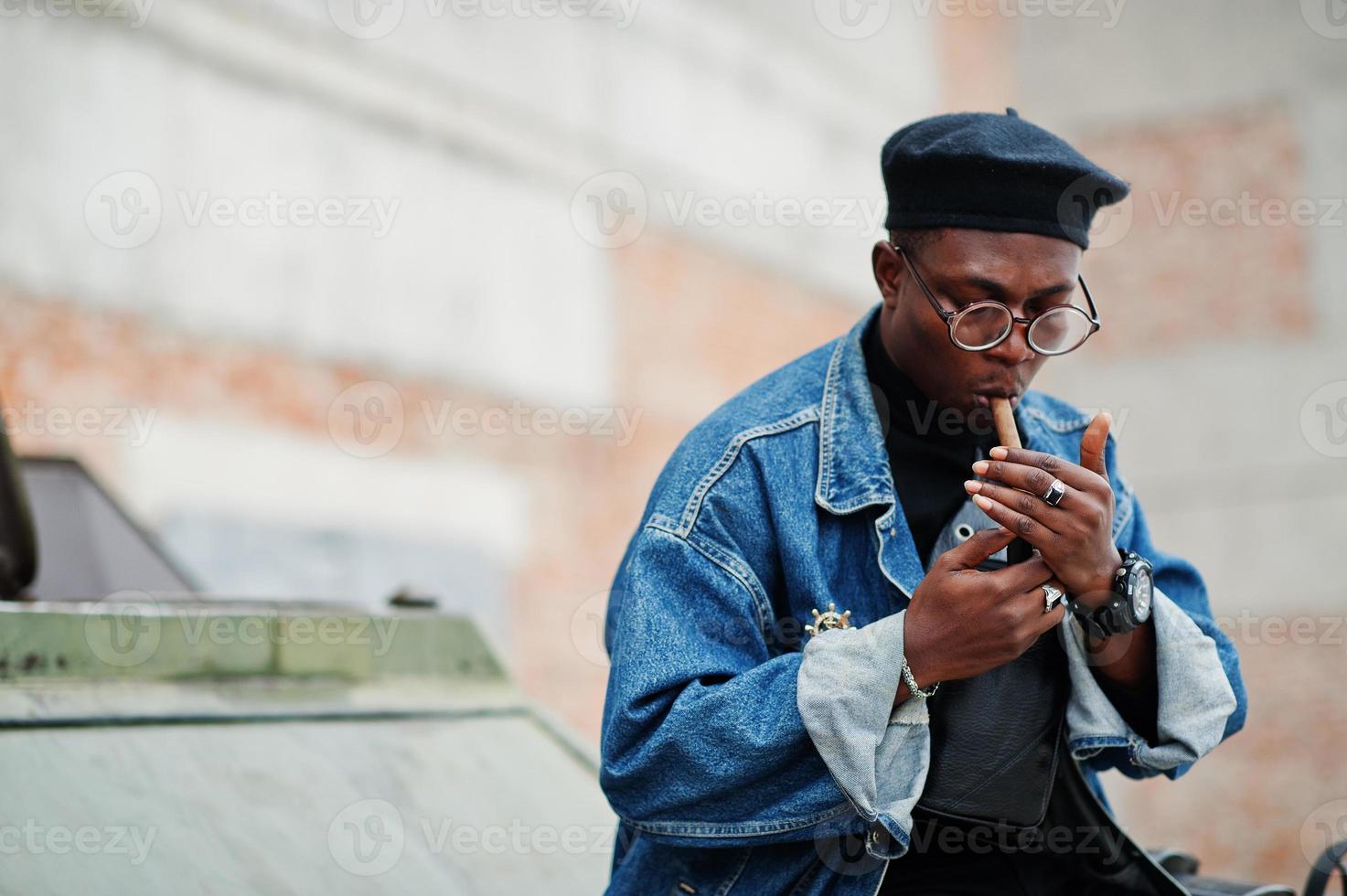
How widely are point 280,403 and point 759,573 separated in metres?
4.93

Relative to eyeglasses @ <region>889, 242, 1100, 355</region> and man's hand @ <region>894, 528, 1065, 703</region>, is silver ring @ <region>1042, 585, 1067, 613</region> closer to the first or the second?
man's hand @ <region>894, 528, 1065, 703</region>

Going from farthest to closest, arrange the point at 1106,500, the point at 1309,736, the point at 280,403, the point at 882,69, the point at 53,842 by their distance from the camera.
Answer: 1. the point at 882,69
2. the point at 1309,736
3. the point at 280,403
4. the point at 53,842
5. the point at 1106,500

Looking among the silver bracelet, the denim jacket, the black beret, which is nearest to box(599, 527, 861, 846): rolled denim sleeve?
the denim jacket

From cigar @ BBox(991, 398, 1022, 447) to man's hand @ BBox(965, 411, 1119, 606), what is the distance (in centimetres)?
15

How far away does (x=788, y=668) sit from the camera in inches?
68.2

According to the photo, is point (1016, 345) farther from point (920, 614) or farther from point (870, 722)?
point (870, 722)

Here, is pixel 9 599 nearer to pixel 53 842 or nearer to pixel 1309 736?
pixel 53 842

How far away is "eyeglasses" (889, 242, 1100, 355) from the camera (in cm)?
187

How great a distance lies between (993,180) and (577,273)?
6325mm

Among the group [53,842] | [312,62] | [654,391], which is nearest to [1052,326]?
[53,842]

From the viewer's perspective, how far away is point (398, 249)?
6.98 m

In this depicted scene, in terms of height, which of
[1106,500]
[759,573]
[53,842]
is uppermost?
[1106,500]

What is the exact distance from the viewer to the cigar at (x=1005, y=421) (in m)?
1.87

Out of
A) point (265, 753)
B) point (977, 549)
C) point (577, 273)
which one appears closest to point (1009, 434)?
point (977, 549)
